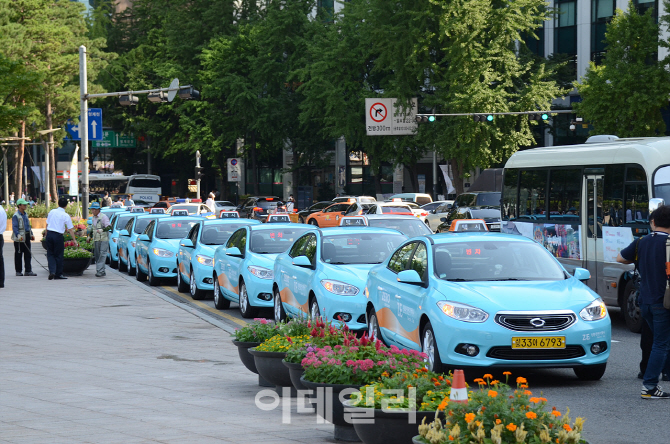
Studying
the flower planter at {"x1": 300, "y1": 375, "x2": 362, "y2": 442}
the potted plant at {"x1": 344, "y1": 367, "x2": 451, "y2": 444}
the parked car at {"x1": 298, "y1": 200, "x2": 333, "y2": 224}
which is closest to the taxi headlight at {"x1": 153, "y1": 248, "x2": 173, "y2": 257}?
the flower planter at {"x1": 300, "y1": 375, "x2": 362, "y2": 442}

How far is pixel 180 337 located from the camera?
13.3 meters

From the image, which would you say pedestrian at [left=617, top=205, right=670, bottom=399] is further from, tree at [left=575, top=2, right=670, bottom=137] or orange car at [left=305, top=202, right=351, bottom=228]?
orange car at [left=305, top=202, right=351, bottom=228]

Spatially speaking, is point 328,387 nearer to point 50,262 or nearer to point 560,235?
point 560,235

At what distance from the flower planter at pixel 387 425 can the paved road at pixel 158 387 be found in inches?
32.6

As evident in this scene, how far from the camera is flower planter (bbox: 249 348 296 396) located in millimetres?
8508

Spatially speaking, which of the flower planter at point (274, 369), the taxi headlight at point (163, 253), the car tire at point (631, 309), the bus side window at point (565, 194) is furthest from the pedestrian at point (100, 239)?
the flower planter at point (274, 369)

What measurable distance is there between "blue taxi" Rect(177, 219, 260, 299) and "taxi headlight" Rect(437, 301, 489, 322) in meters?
9.95

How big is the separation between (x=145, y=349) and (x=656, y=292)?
241 inches

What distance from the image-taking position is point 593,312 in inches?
389

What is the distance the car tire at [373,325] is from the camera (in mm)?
11344

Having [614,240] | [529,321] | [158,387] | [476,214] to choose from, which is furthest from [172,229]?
[476,214]

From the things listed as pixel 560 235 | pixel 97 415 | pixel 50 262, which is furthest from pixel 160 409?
pixel 50 262

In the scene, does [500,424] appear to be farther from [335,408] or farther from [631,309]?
[631,309]

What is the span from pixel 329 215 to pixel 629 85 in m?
14.7
